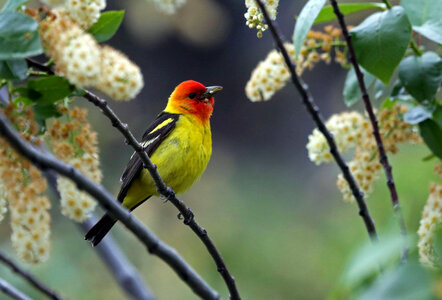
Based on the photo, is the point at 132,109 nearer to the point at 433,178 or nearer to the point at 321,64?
the point at 321,64

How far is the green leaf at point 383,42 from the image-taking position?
1.74 metres

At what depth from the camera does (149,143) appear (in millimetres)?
3596

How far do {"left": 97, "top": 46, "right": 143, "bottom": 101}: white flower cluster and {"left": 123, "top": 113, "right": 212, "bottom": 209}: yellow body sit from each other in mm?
1863

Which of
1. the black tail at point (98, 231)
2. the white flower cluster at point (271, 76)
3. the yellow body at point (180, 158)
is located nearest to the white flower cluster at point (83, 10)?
the white flower cluster at point (271, 76)

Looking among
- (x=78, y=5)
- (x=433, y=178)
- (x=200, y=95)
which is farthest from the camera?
(x=200, y=95)

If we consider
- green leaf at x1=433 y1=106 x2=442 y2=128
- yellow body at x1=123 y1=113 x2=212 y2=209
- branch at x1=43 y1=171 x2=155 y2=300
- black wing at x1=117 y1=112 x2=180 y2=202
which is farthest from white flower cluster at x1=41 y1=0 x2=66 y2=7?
yellow body at x1=123 y1=113 x2=212 y2=209

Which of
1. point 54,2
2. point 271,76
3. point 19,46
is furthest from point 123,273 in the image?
point 54,2

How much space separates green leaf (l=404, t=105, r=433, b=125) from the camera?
1897 millimetres

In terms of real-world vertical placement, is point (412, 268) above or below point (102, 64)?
below

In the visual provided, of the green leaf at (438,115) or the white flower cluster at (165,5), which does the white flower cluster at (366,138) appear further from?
the white flower cluster at (165,5)

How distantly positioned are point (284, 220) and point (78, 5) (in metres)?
5.31

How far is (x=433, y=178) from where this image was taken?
3.54 meters

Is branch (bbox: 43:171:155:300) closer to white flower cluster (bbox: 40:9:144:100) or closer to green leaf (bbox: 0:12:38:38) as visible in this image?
white flower cluster (bbox: 40:9:144:100)

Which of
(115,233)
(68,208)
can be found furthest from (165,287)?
(68,208)
